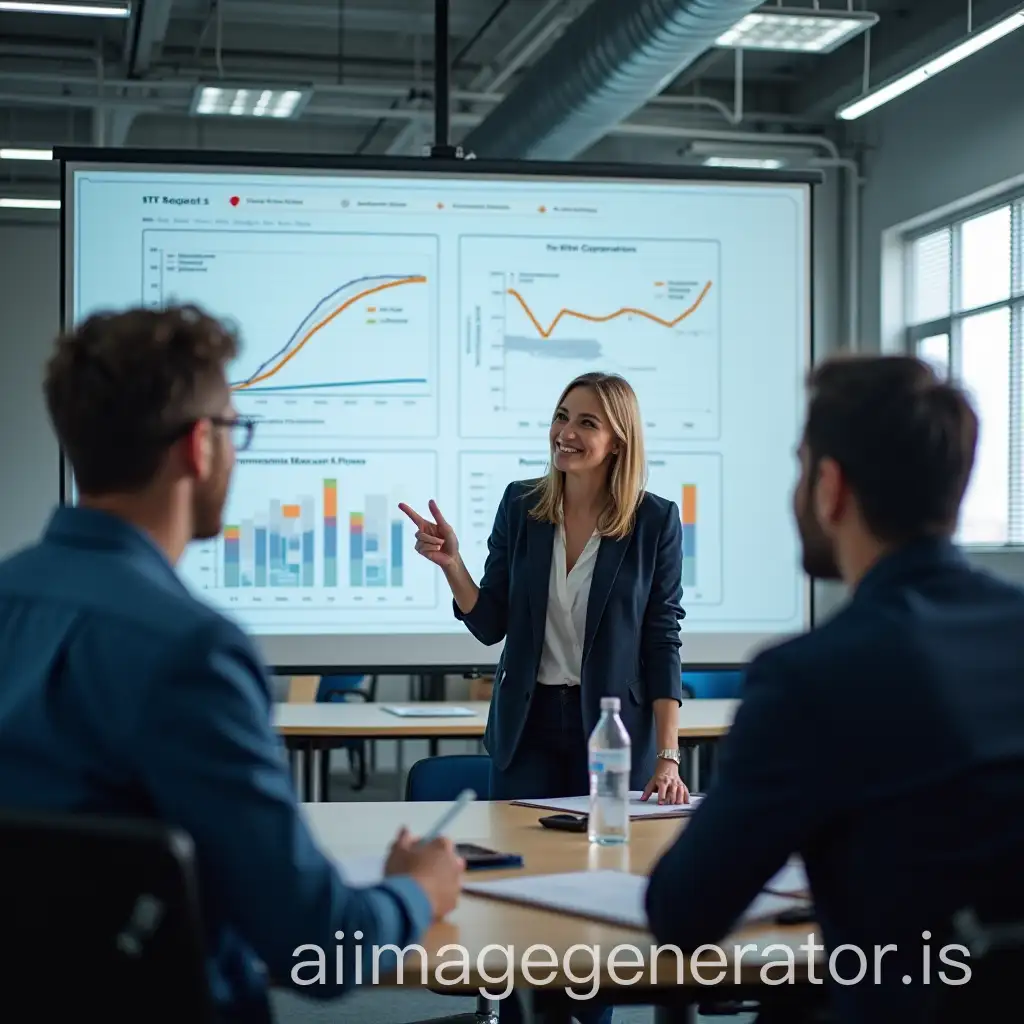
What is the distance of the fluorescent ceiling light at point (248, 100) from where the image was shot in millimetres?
6992

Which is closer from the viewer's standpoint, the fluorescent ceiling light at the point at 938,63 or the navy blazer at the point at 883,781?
the navy blazer at the point at 883,781

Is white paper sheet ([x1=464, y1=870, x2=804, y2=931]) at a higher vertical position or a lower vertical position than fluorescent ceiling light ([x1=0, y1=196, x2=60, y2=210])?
lower

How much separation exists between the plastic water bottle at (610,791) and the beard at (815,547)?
2.61 ft

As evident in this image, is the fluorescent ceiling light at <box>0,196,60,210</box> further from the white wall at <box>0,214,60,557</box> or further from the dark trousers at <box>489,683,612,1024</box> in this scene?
the dark trousers at <box>489,683,612,1024</box>

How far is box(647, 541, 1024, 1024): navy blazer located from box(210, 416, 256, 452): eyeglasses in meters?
0.58

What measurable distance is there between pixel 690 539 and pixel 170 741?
10.4ft

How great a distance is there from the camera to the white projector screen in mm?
4078

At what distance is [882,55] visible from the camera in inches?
338

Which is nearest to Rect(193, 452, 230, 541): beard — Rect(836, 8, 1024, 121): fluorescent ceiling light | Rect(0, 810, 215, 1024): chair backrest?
Rect(0, 810, 215, 1024): chair backrest

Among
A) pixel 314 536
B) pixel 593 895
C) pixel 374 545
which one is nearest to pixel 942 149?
pixel 374 545

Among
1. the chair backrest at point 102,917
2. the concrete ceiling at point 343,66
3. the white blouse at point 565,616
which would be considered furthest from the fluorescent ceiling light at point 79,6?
the chair backrest at point 102,917

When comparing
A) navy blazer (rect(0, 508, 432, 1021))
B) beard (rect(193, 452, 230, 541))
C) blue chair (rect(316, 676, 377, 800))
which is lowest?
blue chair (rect(316, 676, 377, 800))

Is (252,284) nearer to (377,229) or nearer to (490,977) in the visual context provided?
(377,229)

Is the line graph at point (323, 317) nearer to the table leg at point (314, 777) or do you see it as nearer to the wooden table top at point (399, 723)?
the wooden table top at point (399, 723)
